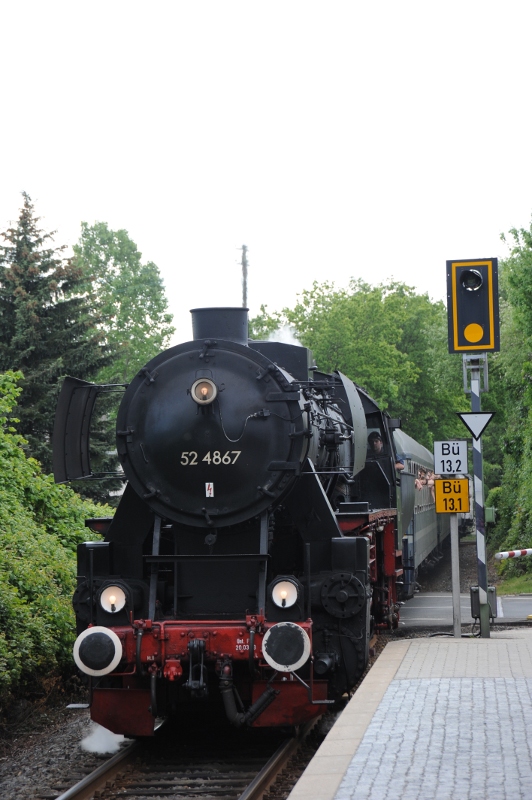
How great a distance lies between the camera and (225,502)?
7.68 metres

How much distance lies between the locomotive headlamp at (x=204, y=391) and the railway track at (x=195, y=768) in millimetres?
2679

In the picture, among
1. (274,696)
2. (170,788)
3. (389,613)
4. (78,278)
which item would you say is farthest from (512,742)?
(78,278)

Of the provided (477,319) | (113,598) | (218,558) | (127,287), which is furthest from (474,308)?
(127,287)

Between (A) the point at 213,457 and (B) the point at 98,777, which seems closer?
(B) the point at 98,777

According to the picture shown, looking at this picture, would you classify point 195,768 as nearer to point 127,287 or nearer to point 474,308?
point 474,308

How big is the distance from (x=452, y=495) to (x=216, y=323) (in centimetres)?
474

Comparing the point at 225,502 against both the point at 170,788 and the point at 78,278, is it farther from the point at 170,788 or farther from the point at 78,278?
the point at 78,278

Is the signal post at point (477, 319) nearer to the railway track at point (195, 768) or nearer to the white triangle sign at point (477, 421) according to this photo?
the white triangle sign at point (477, 421)

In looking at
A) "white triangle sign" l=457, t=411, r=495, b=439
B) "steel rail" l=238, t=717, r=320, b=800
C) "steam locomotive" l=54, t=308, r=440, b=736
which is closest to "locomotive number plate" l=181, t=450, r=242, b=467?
"steam locomotive" l=54, t=308, r=440, b=736

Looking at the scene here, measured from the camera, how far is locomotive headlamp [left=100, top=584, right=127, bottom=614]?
7.51m

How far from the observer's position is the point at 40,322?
24.0 metres

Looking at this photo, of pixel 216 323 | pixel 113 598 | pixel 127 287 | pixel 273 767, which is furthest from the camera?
pixel 127 287

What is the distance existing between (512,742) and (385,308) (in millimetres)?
36649

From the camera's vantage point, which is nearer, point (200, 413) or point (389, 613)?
point (200, 413)
